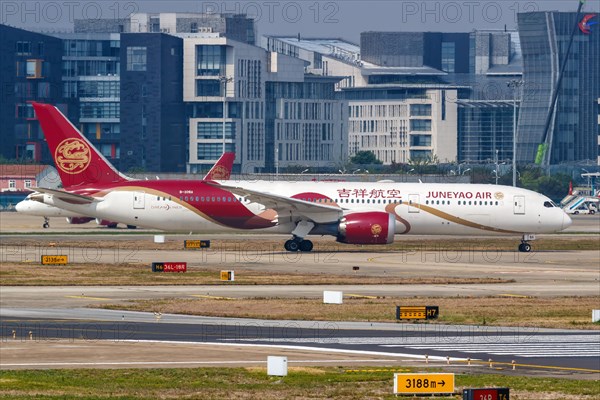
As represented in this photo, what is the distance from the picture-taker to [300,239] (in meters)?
79.2

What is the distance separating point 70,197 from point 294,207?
1383 cm

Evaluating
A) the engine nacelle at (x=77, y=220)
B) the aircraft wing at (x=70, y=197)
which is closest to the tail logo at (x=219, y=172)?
the engine nacelle at (x=77, y=220)

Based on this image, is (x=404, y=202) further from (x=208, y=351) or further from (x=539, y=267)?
(x=208, y=351)

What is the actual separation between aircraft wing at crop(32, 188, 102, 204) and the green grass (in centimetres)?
4651

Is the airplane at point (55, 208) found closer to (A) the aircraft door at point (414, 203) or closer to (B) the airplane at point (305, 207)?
(B) the airplane at point (305, 207)

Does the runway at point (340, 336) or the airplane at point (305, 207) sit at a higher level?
the airplane at point (305, 207)

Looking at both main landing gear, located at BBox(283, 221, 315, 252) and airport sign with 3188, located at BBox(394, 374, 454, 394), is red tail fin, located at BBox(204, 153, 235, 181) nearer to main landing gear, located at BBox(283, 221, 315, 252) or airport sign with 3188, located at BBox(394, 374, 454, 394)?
main landing gear, located at BBox(283, 221, 315, 252)

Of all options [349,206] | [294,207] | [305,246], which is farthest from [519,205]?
[294,207]

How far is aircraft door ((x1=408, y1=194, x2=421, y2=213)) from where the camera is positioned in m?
79.8

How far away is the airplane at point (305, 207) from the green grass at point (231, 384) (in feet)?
147

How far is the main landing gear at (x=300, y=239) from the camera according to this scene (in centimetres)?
7862

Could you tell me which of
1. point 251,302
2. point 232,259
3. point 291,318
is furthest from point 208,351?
point 232,259

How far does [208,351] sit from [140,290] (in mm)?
18413

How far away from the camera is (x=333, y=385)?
31375mm
